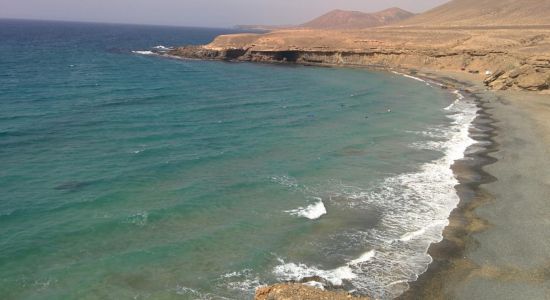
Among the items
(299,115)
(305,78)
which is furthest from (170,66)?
(299,115)

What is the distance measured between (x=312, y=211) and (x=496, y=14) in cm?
13075

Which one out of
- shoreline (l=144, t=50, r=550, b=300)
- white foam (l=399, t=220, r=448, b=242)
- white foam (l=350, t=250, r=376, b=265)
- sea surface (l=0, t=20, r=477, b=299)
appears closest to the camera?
shoreline (l=144, t=50, r=550, b=300)

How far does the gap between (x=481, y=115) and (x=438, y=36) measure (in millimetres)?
53017

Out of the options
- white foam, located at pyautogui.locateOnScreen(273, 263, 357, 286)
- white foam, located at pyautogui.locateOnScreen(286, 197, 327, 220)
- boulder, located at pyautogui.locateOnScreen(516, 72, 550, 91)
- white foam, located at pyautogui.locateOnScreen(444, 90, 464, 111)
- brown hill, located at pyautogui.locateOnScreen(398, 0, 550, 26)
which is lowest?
white foam, located at pyautogui.locateOnScreen(273, 263, 357, 286)

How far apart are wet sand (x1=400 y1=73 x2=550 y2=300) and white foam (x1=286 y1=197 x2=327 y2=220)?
5447 mm

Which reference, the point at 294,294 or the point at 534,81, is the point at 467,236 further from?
the point at 534,81

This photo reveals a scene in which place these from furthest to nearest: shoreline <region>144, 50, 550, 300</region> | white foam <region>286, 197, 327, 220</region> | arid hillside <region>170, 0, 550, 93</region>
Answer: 1. arid hillside <region>170, 0, 550, 93</region>
2. white foam <region>286, 197, 327, 220</region>
3. shoreline <region>144, 50, 550, 300</region>

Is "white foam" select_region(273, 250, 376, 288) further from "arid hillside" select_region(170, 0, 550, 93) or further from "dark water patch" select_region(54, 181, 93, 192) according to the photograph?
"arid hillside" select_region(170, 0, 550, 93)

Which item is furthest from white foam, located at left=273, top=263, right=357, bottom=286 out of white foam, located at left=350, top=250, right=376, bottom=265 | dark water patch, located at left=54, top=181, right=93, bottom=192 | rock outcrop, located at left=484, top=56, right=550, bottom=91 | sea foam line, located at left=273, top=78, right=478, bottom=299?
rock outcrop, located at left=484, top=56, right=550, bottom=91

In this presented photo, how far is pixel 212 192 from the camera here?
24.1 metres

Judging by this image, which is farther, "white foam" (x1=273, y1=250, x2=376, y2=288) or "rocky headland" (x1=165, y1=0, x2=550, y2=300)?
"rocky headland" (x1=165, y1=0, x2=550, y2=300)

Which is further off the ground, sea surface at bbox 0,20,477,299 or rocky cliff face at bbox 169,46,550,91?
rocky cliff face at bbox 169,46,550,91

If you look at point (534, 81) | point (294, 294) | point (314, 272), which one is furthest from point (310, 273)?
point (534, 81)

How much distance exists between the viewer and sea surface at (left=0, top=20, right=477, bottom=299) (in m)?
16.7
